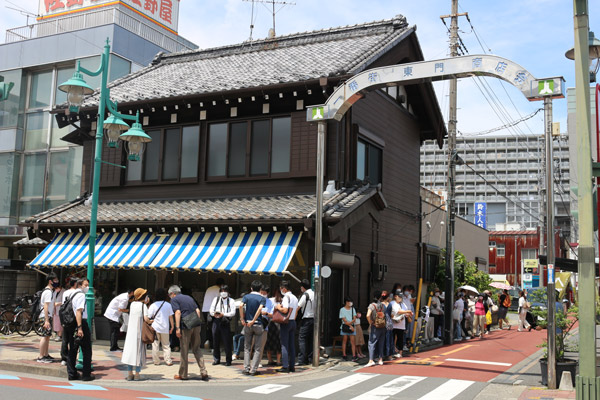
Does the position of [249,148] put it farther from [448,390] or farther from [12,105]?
[12,105]

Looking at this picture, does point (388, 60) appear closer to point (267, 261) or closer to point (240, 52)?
point (240, 52)

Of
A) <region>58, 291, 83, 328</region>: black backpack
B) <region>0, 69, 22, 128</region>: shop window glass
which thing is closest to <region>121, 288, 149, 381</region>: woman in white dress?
<region>58, 291, 83, 328</region>: black backpack

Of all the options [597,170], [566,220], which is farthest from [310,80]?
[566,220]

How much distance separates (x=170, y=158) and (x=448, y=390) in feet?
39.6

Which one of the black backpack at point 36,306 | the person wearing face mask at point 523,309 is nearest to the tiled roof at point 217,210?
the black backpack at point 36,306

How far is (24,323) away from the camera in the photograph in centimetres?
1919

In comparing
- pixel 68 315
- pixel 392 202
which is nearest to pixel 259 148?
pixel 392 202

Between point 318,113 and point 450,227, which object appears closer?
point 318,113

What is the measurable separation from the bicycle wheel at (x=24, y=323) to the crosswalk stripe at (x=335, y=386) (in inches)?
464

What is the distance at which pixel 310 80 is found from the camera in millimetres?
16438

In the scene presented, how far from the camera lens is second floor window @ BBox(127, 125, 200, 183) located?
1911 centimetres

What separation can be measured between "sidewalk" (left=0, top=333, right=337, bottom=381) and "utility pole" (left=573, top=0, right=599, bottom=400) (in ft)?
21.3

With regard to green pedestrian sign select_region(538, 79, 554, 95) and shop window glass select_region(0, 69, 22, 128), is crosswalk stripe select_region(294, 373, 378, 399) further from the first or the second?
shop window glass select_region(0, 69, 22, 128)

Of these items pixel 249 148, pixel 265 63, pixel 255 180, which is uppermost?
pixel 265 63
